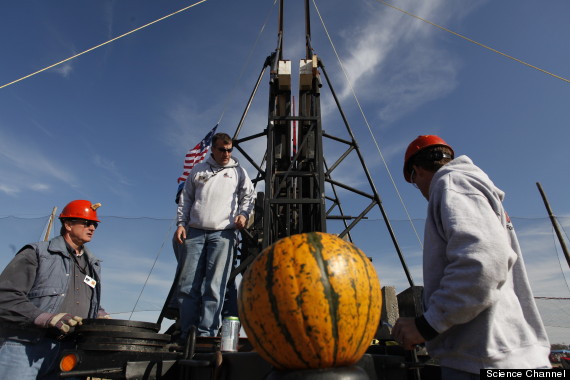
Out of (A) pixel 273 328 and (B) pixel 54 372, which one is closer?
(A) pixel 273 328

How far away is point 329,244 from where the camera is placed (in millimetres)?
1006

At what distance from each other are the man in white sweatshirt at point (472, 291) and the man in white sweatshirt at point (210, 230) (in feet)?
6.19

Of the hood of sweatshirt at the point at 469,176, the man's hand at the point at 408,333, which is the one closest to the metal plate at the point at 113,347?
the man's hand at the point at 408,333

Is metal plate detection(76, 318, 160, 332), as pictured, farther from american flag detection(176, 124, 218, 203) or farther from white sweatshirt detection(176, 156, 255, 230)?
american flag detection(176, 124, 218, 203)

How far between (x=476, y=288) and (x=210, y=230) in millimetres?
2342

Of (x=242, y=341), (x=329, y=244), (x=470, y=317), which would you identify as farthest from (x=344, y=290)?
(x=242, y=341)

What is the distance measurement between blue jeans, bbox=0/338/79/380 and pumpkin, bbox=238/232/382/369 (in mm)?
1918

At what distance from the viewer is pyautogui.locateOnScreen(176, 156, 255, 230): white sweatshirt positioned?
3.00 m

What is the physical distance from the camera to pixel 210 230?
2.97m

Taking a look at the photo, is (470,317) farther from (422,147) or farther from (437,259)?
(422,147)

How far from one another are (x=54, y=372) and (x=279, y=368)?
2.08 m

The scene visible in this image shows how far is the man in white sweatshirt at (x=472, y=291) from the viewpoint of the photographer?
1.00 metres

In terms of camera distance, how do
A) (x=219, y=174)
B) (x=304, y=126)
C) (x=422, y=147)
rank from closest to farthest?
(x=422, y=147), (x=219, y=174), (x=304, y=126)

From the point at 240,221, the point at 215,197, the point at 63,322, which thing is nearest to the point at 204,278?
the point at 240,221
